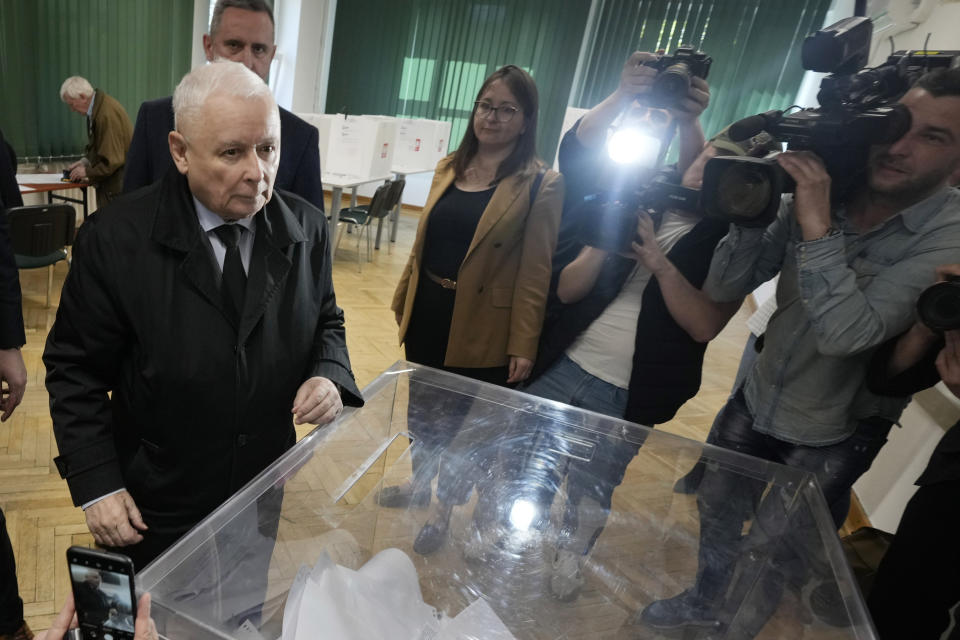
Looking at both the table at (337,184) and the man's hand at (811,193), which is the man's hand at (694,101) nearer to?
the man's hand at (811,193)

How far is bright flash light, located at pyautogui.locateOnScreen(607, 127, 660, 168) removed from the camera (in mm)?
1411

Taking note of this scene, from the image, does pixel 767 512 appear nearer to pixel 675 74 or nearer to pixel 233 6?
pixel 675 74

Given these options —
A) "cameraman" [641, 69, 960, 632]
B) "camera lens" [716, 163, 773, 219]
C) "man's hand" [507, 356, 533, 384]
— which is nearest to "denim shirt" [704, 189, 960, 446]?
"cameraman" [641, 69, 960, 632]

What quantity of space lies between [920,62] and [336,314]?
1393 mm

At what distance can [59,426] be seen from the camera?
1.02 m

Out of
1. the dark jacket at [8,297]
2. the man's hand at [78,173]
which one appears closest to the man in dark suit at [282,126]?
Result: the dark jacket at [8,297]

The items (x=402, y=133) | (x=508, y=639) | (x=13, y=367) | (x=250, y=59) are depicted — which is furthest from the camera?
(x=402, y=133)

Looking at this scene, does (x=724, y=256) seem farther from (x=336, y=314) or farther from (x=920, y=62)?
(x=336, y=314)

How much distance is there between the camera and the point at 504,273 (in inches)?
70.0

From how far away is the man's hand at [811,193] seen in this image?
3.84ft

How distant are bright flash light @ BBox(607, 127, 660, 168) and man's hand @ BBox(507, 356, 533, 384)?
25.8 inches

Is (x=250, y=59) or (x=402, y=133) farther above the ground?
(x=250, y=59)

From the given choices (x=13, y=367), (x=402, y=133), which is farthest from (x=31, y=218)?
(x=402, y=133)

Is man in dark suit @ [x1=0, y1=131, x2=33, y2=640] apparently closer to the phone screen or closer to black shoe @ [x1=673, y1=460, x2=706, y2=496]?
the phone screen
